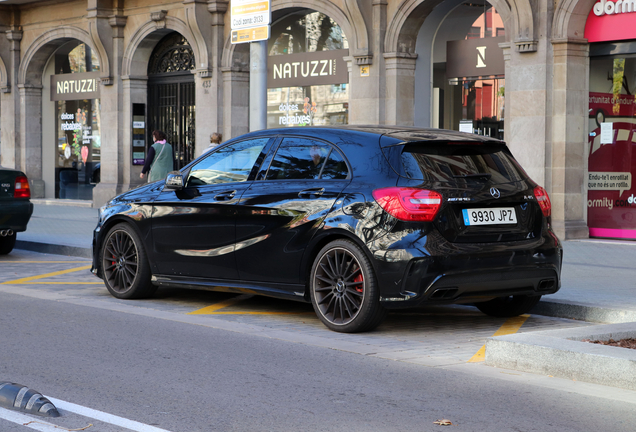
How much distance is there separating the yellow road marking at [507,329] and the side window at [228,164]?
239cm

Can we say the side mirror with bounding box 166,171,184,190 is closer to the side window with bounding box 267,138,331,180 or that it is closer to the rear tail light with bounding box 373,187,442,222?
the side window with bounding box 267,138,331,180

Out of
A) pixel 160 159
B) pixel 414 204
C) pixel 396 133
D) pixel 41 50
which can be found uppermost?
pixel 41 50

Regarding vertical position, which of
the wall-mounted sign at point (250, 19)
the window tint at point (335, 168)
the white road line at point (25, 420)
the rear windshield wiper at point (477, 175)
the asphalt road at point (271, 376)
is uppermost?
the wall-mounted sign at point (250, 19)

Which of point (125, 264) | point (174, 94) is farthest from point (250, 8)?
point (174, 94)

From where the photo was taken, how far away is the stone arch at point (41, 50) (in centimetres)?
2289

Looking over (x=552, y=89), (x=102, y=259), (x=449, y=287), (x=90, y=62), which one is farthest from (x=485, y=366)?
(x=90, y=62)

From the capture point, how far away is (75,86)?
24.3 metres

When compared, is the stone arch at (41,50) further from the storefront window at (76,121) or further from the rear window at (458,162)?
the rear window at (458,162)

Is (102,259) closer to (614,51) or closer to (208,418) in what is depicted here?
(208,418)

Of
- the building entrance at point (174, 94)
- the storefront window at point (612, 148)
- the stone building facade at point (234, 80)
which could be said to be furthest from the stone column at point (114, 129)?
the storefront window at point (612, 148)

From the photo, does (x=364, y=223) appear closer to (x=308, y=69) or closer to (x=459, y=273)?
(x=459, y=273)

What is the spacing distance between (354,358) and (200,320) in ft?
6.22

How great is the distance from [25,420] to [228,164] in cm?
384

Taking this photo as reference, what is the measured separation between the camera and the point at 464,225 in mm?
6652
